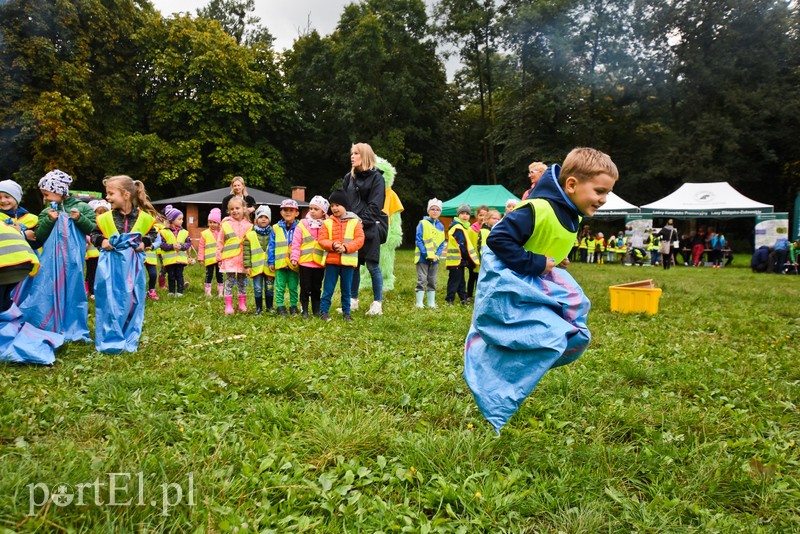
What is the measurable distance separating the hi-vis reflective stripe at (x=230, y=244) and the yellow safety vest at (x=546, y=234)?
5.62m

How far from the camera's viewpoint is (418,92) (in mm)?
36000

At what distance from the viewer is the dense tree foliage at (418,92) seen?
91.2 ft

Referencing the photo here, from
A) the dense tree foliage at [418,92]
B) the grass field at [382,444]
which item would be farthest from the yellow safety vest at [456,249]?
the dense tree foliage at [418,92]

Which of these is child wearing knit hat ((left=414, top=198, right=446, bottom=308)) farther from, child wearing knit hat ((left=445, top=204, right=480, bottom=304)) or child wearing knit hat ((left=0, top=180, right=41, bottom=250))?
child wearing knit hat ((left=0, top=180, right=41, bottom=250))

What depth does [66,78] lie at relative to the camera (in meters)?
25.5

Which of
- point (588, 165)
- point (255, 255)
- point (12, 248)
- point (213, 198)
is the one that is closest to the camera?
point (588, 165)

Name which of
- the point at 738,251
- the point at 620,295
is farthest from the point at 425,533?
the point at 738,251

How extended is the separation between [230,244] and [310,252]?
52.3 inches

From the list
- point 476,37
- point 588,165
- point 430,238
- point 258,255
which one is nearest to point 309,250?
point 258,255

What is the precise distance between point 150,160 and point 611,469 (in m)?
30.5

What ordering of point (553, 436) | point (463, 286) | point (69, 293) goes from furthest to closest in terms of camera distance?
point (463, 286) → point (69, 293) → point (553, 436)

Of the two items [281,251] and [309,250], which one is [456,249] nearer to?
[309,250]

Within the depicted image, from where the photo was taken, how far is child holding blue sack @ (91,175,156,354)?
5156mm

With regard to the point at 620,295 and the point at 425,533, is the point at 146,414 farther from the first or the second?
the point at 620,295
